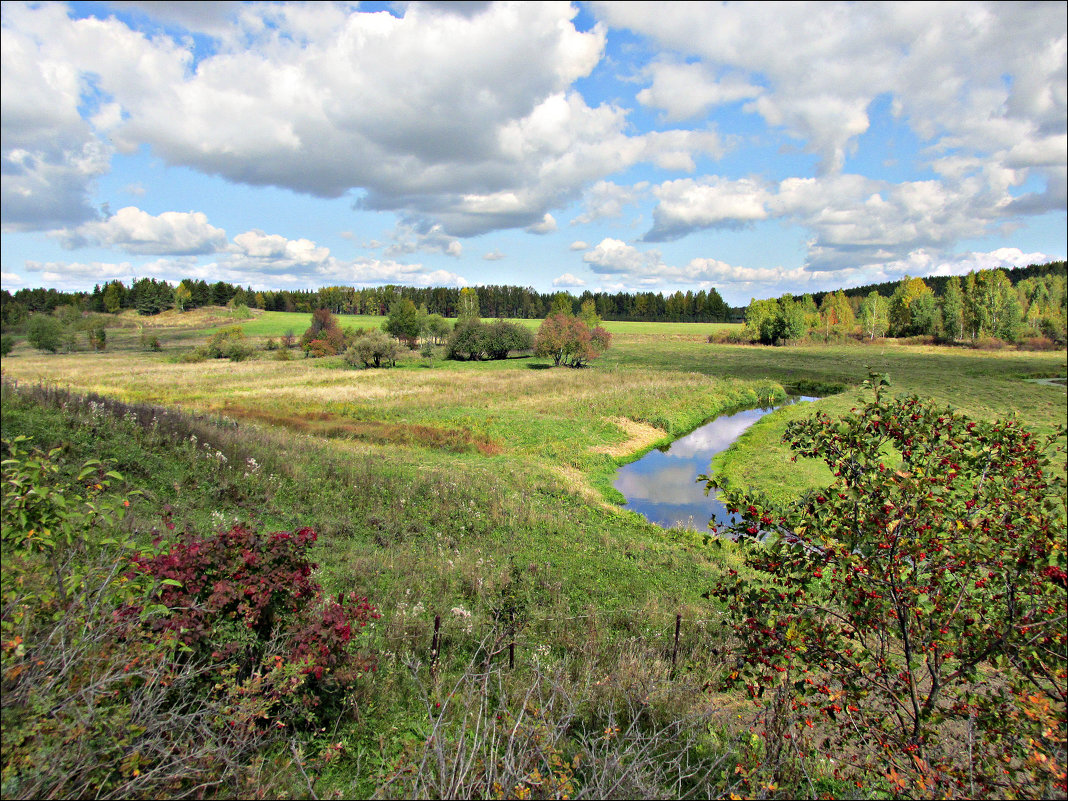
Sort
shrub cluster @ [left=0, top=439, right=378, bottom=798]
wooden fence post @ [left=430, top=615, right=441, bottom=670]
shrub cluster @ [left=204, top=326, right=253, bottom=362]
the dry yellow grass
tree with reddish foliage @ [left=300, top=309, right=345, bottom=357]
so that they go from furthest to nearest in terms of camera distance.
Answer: tree with reddish foliage @ [left=300, top=309, right=345, bottom=357], shrub cluster @ [left=204, top=326, right=253, bottom=362], the dry yellow grass, wooden fence post @ [left=430, top=615, right=441, bottom=670], shrub cluster @ [left=0, top=439, right=378, bottom=798]

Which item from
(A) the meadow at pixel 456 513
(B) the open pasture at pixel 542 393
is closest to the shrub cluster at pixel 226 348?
(B) the open pasture at pixel 542 393

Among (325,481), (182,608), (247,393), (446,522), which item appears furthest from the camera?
(247,393)

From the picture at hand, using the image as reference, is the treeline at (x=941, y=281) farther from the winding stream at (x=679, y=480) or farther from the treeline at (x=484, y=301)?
the winding stream at (x=679, y=480)

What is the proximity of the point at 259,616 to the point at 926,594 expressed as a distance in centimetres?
620

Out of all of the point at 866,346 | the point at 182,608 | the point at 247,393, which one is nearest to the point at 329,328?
the point at 247,393

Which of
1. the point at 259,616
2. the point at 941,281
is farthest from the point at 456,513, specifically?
the point at 941,281

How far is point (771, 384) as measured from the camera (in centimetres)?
5134

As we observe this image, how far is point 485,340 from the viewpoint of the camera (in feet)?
244

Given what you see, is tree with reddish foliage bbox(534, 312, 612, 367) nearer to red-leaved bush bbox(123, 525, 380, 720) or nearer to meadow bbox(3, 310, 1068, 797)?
meadow bbox(3, 310, 1068, 797)

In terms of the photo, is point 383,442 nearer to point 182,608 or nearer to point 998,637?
point 182,608

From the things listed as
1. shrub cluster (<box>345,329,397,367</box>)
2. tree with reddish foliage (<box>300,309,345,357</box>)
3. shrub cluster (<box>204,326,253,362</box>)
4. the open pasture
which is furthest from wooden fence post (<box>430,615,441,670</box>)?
tree with reddish foliage (<box>300,309,345,357</box>)

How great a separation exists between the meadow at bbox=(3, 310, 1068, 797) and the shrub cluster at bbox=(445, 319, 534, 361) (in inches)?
1314

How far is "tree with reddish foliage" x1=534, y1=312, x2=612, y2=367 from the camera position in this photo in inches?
2554

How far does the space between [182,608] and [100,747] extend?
1.01 meters
